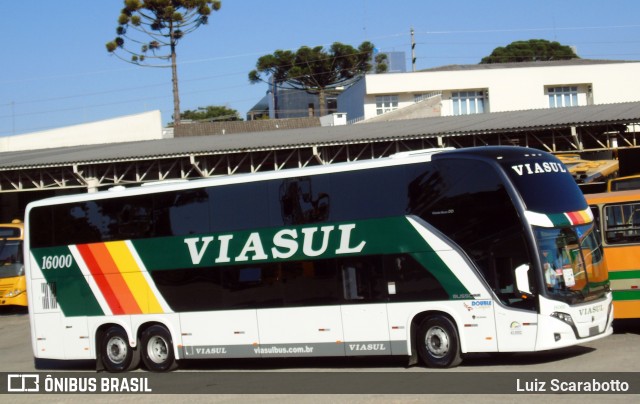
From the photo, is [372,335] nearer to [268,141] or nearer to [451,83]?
[268,141]

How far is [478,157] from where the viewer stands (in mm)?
13266

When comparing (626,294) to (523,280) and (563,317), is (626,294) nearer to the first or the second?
(563,317)

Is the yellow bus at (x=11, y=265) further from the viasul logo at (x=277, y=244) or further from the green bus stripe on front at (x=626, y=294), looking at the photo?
the green bus stripe on front at (x=626, y=294)

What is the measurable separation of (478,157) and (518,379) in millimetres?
3404

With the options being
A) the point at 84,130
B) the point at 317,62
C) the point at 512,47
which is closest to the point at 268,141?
the point at 84,130

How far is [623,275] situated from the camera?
49.7 ft

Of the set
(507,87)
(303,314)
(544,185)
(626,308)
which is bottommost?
(626,308)

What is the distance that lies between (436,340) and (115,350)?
6185 millimetres

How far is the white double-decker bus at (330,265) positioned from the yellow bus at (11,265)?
36.8 ft

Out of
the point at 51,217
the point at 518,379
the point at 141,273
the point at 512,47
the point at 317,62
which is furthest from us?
the point at 512,47

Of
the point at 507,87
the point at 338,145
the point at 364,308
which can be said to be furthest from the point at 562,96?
the point at 364,308

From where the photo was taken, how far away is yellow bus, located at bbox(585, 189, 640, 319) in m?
15.0

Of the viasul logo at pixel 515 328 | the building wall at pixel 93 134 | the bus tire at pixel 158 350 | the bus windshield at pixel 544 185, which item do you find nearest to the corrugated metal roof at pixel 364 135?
the bus windshield at pixel 544 185

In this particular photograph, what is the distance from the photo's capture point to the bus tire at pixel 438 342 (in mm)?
13391
